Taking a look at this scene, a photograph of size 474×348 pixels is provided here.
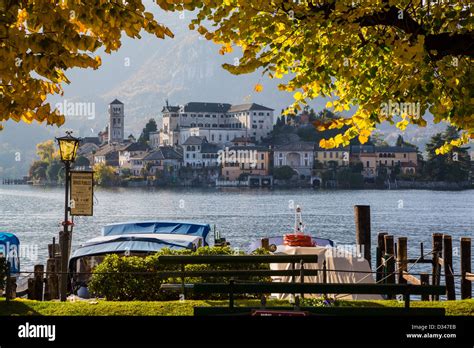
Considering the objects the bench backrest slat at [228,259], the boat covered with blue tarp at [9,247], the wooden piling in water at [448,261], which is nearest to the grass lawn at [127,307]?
the bench backrest slat at [228,259]

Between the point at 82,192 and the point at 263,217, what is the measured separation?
90721 millimetres

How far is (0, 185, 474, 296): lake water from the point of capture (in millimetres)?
80875

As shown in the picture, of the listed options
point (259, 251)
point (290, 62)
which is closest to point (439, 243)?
point (259, 251)

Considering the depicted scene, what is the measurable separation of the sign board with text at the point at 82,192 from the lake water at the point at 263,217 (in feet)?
97.1

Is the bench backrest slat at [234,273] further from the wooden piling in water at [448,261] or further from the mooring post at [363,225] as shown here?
the mooring post at [363,225]

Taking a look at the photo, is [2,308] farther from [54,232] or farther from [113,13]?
[54,232]

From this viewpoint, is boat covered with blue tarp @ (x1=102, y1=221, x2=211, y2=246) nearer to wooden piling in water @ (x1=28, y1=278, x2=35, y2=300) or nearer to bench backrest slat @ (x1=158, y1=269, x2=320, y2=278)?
wooden piling in water @ (x1=28, y1=278, x2=35, y2=300)

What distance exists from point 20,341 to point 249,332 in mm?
2703

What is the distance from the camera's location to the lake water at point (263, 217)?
80875mm

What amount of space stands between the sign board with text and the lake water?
29585mm

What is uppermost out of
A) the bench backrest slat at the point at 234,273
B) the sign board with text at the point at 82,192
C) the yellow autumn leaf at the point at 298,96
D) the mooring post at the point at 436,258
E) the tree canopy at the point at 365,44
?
the tree canopy at the point at 365,44

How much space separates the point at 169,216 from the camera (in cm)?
11562

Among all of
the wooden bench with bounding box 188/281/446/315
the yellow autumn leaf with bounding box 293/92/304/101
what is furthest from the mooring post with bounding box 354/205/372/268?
the wooden bench with bounding box 188/281/446/315

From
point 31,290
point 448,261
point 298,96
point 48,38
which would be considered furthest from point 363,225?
point 48,38
